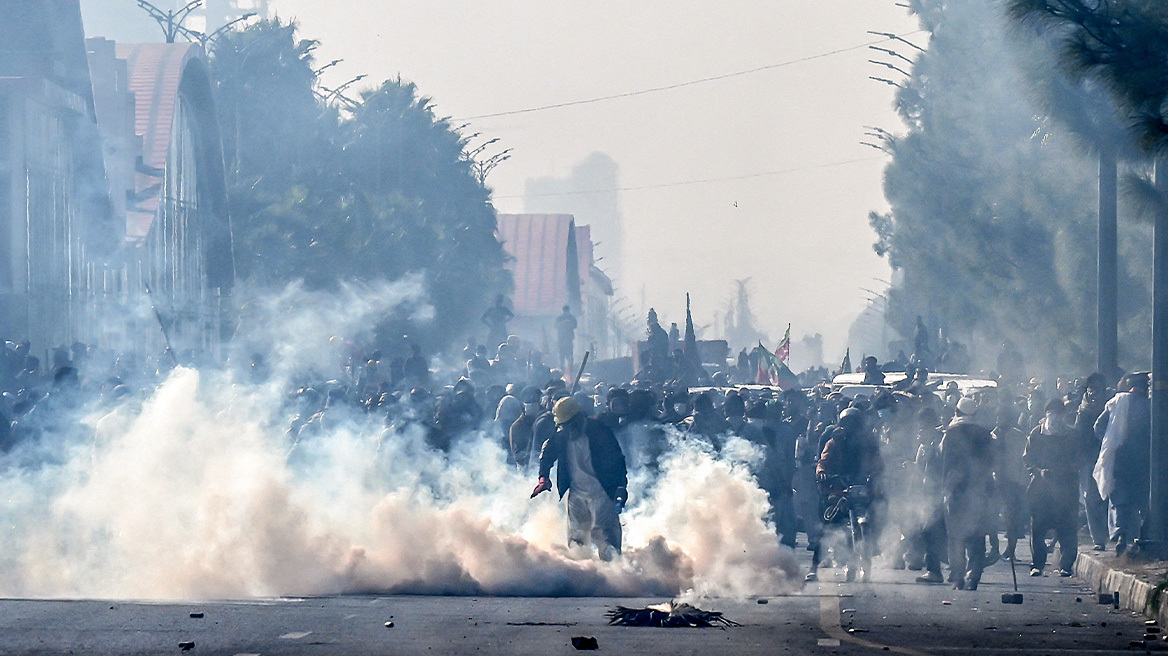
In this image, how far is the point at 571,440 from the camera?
14.7 metres

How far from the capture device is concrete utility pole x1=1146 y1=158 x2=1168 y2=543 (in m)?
14.7

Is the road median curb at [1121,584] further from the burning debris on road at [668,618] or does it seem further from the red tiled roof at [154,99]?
the red tiled roof at [154,99]

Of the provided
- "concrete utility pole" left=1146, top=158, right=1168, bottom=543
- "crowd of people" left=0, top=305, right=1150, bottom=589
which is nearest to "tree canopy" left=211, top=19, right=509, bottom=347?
"crowd of people" left=0, top=305, right=1150, bottom=589

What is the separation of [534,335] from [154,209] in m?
58.8

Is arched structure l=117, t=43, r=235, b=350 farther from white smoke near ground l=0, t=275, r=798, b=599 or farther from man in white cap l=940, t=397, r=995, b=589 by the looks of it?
man in white cap l=940, t=397, r=995, b=589

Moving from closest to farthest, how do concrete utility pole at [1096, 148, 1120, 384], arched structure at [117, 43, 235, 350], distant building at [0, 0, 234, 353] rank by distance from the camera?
concrete utility pole at [1096, 148, 1120, 384] < distant building at [0, 0, 234, 353] < arched structure at [117, 43, 235, 350]

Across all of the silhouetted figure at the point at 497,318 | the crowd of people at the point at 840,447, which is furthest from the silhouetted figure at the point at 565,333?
the crowd of people at the point at 840,447

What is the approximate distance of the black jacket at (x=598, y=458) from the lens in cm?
1459

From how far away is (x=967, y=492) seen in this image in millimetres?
14648

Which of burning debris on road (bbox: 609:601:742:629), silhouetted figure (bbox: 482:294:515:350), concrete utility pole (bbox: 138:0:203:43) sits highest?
concrete utility pole (bbox: 138:0:203:43)

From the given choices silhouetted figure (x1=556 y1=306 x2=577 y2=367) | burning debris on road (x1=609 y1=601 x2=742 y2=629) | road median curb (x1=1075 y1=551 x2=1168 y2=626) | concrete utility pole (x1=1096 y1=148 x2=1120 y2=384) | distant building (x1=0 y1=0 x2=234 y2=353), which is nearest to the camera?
burning debris on road (x1=609 y1=601 x2=742 y2=629)

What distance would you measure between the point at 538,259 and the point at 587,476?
290 feet

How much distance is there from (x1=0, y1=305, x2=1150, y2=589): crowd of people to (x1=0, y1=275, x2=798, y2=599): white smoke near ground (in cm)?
41

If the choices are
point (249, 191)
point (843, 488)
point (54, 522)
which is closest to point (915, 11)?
point (249, 191)
